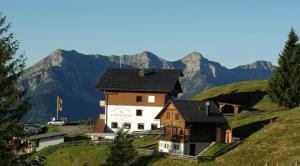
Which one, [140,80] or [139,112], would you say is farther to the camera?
[140,80]

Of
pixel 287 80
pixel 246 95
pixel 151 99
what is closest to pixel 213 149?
pixel 287 80

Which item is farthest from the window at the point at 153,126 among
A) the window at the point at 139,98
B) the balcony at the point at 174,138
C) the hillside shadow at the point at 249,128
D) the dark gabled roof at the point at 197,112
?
the balcony at the point at 174,138

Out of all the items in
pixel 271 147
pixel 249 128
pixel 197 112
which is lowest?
pixel 271 147

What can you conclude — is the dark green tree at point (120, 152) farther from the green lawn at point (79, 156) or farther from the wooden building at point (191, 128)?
the wooden building at point (191, 128)

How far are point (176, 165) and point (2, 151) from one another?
3736cm

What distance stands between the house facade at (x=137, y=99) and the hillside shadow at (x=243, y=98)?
15.1 m

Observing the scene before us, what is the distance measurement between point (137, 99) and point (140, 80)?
3.64 m

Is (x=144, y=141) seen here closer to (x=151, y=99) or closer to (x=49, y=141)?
(x=151, y=99)

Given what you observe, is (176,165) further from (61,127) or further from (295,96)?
(61,127)

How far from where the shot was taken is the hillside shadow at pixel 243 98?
109m

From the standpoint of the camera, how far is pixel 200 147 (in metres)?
78.1

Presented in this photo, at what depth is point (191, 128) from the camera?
77438mm

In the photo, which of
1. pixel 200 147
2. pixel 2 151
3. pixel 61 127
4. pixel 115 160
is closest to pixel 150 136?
pixel 200 147

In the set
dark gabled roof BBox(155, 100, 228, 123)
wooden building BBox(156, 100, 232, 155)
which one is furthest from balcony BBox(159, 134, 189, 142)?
dark gabled roof BBox(155, 100, 228, 123)
